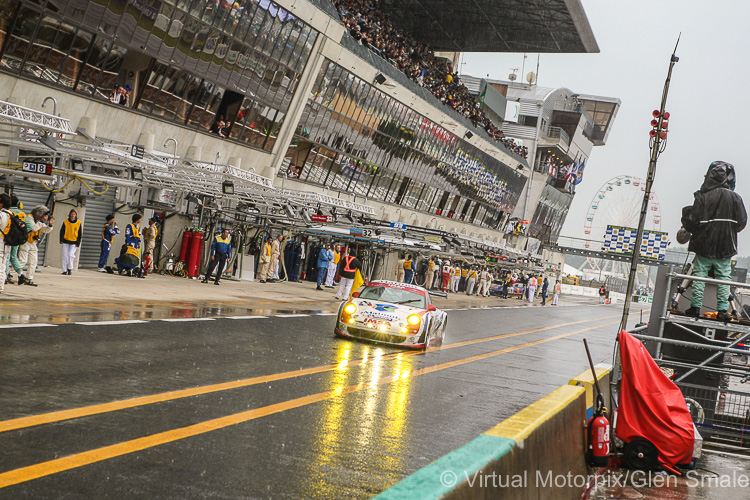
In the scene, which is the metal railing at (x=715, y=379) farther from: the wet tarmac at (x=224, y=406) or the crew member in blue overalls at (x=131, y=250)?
the crew member in blue overalls at (x=131, y=250)

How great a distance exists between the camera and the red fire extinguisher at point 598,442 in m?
7.50

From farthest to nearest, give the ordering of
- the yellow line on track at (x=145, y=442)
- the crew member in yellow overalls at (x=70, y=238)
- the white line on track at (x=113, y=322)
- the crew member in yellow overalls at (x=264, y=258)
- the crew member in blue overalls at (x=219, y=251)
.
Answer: the crew member in yellow overalls at (x=264, y=258) → the crew member in blue overalls at (x=219, y=251) → the crew member in yellow overalls at (x=70, y=238) → the white line on track at (x=113, y=322) → the yellow line on track at (x=145, y=442)

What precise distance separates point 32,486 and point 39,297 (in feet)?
38.6

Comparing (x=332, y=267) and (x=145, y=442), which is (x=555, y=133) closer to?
(x=332, y=267)

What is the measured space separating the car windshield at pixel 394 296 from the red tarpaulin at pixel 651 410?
826 centimetres

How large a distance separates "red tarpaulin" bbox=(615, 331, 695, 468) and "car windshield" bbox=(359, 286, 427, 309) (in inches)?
325

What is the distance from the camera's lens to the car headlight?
1540 centimetres

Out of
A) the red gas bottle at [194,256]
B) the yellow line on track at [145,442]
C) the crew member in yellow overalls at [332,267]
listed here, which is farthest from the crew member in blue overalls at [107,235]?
the yellow line on track at [145,442]

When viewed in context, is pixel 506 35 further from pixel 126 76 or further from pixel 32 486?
pixel 32 486

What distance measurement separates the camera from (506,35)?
6319 centimetres

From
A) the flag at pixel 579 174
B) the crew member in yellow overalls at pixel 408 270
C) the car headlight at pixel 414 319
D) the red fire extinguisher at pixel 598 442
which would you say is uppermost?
the flag at pixel 579 174

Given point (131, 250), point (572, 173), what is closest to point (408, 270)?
point (131, 250)

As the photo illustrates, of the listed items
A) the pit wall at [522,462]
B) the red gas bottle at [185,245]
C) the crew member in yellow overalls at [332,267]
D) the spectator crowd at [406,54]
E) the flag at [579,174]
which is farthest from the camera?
the flag at [579,174]

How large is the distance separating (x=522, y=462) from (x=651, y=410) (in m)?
3.74
